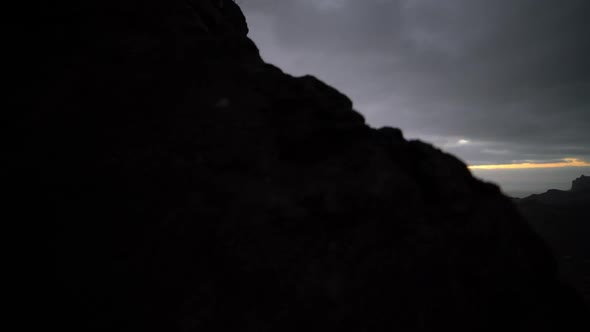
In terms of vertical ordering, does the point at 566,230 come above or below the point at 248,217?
below

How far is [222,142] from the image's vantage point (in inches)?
208

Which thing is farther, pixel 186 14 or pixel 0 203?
pixel 186 14

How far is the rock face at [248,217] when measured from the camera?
14.7 ft

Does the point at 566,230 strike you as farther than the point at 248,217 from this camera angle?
Yes

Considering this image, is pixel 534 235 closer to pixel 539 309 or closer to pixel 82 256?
pixel 539 309

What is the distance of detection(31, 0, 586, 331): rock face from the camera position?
4.48m

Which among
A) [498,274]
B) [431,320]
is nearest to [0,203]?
[431,320]

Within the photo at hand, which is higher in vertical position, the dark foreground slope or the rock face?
the rock face

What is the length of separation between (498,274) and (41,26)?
1320 centimetres

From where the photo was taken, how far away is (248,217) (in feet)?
15.3

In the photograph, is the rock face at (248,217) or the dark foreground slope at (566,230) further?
the dark foreground slope at (566,230)

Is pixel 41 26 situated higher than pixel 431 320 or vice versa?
pixel 41 26

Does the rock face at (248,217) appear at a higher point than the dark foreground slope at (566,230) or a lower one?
higher

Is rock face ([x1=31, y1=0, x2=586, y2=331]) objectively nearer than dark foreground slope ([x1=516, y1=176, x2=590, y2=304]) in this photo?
Yes
